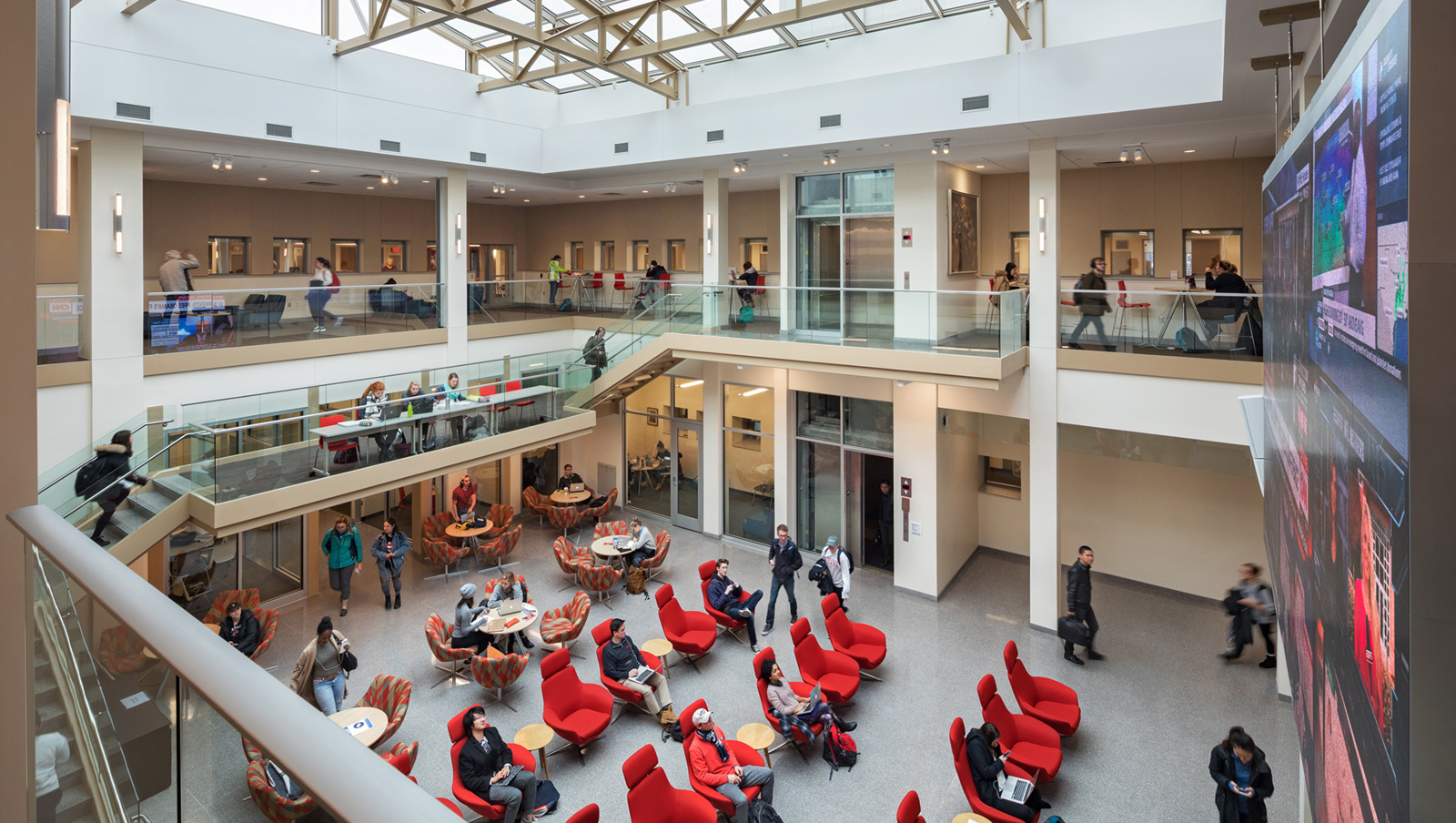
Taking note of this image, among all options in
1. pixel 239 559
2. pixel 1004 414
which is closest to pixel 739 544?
pixel 1004 414

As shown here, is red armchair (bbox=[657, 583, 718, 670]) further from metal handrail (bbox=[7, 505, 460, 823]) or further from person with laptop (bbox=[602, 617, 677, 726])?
metal handrail (bbox=[7, 505, 460, 823])

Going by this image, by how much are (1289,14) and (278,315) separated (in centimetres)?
1510

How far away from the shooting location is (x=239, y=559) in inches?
538

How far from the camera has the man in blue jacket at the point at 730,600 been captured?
12.3 meters

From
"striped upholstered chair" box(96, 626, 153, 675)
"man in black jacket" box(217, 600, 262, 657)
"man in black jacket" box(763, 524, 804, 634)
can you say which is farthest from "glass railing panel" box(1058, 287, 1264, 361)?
"man in black jacket" box(217, 600, 262, 657)

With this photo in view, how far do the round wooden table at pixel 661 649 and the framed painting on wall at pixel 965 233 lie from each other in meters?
9.00

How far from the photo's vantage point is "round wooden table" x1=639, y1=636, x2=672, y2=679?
434 inches

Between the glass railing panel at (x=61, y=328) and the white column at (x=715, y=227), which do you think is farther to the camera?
the white column at (x=715, y=227)

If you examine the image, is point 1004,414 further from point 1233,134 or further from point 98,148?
point 98,148

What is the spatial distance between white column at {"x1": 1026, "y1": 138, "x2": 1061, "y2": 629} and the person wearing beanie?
1043 cm

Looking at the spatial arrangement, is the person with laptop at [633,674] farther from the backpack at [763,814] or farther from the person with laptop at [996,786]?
the person with laptop at [996,786]

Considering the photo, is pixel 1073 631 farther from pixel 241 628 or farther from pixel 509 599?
pixel 241 628

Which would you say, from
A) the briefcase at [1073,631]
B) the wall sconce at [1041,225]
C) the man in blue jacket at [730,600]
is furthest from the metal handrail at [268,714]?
the wall sconce at [1041,225]

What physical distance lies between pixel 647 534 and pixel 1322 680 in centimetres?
1266
